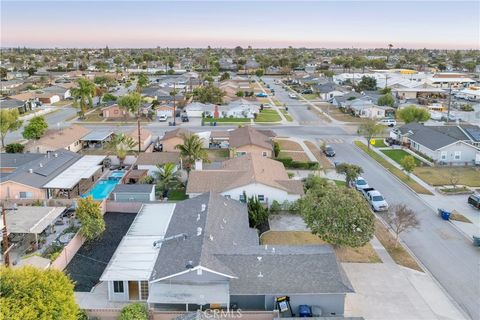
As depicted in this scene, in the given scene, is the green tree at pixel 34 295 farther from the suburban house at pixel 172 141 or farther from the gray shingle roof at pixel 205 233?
the suburban house at pixel 172 141

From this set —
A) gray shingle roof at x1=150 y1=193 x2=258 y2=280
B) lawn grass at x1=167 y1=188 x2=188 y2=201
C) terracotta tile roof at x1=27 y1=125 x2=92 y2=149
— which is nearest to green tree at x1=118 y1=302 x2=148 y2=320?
gray shingle roof at x1=150 y1=193 x2=258 y2=280

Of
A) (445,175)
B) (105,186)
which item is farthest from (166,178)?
(445,175)

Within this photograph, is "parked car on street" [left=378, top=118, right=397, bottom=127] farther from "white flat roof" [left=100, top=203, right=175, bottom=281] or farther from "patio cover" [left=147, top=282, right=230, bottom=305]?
"patio cover" [left=147, top=282, right=230, bottom=305]

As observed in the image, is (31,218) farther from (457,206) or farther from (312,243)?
(457,206)

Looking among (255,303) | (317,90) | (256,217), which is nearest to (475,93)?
(317,90)

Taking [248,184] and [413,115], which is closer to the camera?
[248,184]

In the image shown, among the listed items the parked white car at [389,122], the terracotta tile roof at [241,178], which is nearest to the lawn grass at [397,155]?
the parked white car at [389,122]
